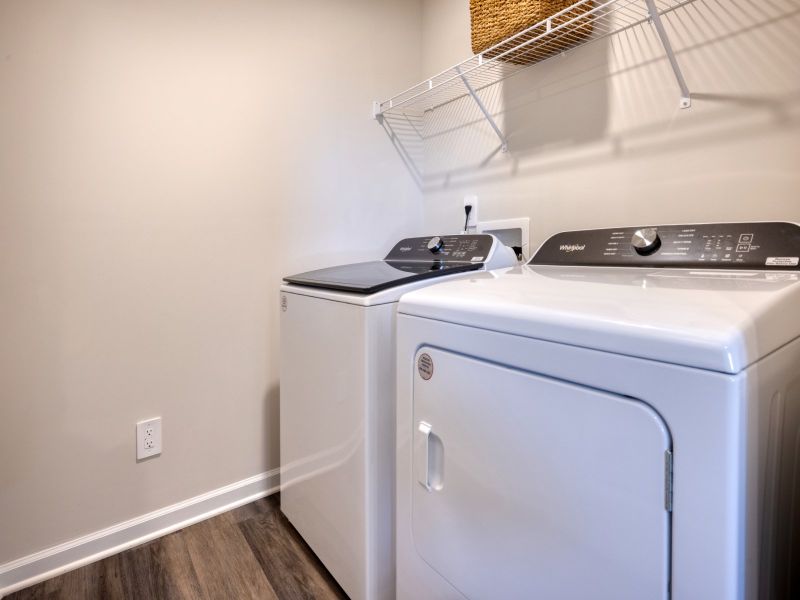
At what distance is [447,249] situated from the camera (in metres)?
1.63

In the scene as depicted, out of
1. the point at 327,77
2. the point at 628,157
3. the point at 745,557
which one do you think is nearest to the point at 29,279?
the point at 327,77

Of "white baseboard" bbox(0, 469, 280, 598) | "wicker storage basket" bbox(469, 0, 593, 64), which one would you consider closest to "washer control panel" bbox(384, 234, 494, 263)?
"wicker storage basket" bbox(469, 0, 593, 64)

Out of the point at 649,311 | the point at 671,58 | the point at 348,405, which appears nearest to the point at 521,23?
the point at 671,58

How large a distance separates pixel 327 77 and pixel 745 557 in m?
2.00

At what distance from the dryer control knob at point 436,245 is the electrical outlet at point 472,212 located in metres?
0.30

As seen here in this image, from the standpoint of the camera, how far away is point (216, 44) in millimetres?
1606

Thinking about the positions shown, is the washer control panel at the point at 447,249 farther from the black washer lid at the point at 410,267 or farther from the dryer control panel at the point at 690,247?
the dryer control panel at the point at 690,247

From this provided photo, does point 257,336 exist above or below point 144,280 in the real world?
below

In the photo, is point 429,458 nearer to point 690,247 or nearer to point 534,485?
A: point 534,485

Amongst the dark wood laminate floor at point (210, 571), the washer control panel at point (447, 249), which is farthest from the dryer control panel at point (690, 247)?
the dark wood laminate floor at point (210, 571)

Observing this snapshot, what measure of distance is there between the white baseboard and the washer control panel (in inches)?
42.4

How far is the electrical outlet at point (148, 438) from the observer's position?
5.06 feet

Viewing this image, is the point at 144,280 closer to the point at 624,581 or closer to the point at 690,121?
the point at 624,581

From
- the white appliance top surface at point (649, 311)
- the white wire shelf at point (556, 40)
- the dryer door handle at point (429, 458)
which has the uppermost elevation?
the white wire shelf at point (556, 40)
